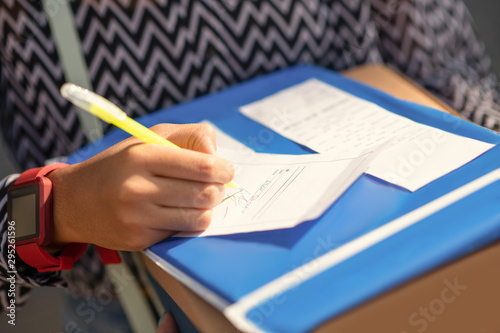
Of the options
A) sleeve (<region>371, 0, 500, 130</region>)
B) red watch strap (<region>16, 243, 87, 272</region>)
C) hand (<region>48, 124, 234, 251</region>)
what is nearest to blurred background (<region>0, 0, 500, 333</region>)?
red watch strap (<region>16, 243, 87, 272</region>)

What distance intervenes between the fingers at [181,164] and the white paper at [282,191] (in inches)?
1.5

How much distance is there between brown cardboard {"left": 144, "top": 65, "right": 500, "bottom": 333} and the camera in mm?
285

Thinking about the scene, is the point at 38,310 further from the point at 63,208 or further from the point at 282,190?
the point at 282,190

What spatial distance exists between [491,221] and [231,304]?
0.63ft

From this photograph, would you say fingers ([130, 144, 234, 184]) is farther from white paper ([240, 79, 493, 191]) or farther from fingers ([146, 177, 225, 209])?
white paper ([240, 79, 493, 191])

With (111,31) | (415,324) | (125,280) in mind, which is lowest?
(125,280)

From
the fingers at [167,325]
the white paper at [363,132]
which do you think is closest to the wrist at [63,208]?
the fingers at [167,325]

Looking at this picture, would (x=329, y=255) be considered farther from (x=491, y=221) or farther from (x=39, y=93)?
(x=39, y=93)

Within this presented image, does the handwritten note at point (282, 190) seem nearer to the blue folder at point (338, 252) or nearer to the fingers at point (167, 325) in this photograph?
the blue folder at point (338, 252)

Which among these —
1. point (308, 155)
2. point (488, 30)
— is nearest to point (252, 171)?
point (308, 155)

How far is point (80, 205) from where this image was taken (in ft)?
1.36

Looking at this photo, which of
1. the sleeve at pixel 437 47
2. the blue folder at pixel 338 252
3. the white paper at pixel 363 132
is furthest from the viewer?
the sleeve at pixel 437 47

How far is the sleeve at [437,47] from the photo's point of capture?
691 mm

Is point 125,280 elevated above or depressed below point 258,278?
below
